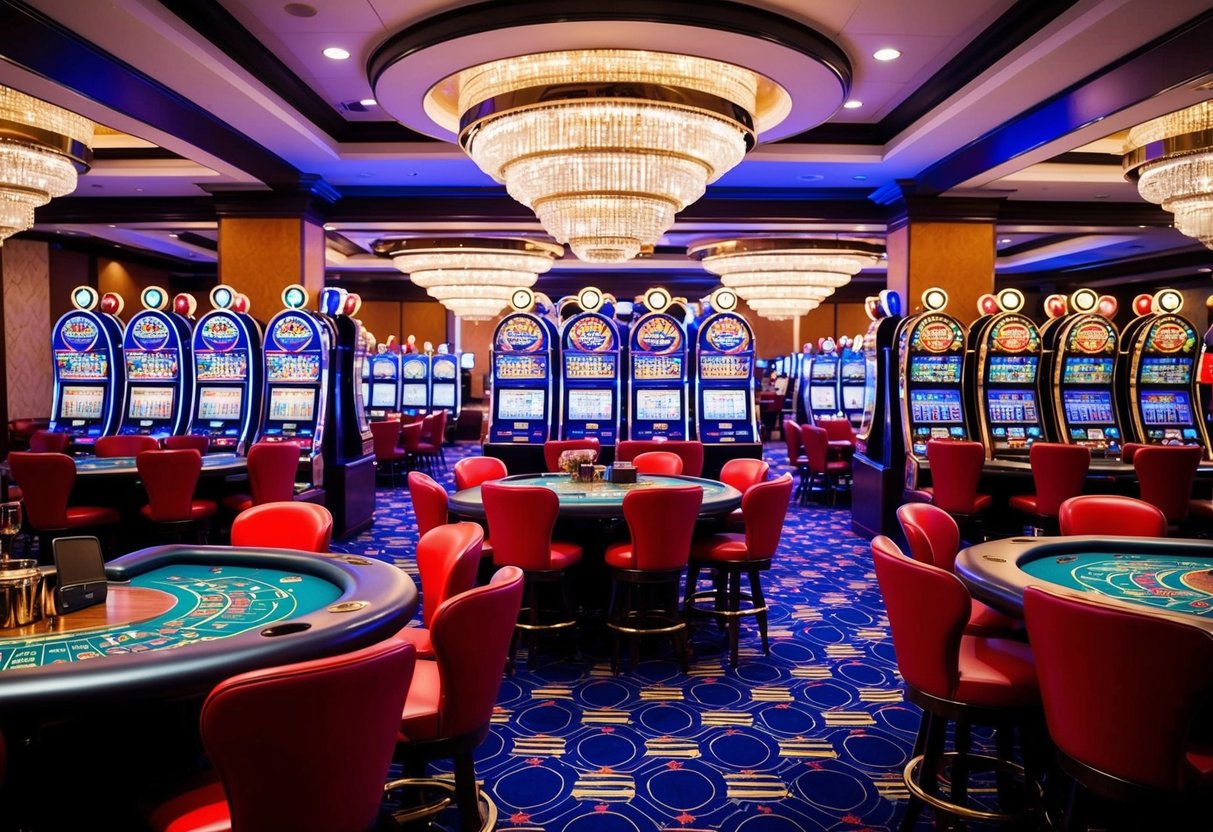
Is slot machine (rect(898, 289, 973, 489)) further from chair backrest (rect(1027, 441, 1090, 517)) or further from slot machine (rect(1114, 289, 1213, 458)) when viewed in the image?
slot machine (rect(1114, 289, 1213, 458))

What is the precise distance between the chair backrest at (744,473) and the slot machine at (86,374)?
567 cm

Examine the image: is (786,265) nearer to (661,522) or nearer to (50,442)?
(661,522)

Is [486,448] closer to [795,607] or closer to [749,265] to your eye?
[795,607]

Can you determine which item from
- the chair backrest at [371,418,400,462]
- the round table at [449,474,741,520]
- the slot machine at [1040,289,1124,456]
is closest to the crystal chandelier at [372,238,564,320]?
the chair backrest at [371,418,400,462]

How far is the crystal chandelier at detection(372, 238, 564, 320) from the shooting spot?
10734 mm

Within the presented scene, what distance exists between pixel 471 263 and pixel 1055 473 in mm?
7342

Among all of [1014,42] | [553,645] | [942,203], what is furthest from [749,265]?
[553,645]

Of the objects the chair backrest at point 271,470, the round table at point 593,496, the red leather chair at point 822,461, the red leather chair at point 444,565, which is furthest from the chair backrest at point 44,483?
the red leather chair at point 822,461

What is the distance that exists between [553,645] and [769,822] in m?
1.97

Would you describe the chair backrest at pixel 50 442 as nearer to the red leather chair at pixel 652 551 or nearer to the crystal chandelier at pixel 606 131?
the crystal chandelier at pixel 606 131

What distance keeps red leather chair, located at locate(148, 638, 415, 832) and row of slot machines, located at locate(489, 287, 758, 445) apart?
5883mm

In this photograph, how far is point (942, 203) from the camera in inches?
306

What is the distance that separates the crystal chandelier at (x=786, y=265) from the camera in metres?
10.6

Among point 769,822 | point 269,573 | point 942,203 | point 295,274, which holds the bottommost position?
point 769,822
